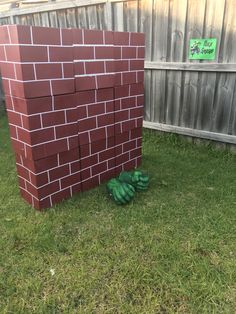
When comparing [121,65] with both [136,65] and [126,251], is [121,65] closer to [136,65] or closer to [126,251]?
[136,65]

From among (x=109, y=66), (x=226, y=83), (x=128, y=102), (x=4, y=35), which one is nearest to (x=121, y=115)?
(x=128, y=102)

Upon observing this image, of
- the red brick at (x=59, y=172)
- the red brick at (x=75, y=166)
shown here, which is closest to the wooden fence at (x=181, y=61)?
the red brick at (x=75, y=166)

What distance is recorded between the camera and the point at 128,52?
3107 millimetres

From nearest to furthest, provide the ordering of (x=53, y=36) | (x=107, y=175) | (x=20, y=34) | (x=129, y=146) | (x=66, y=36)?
(x=20, y=34)
(x=53, y=36)
(x=66, y=36)
(x=107, y=175)
(x=129, y=146)

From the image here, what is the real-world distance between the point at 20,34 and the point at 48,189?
54.4 inches

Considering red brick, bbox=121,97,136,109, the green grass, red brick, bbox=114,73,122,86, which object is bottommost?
the green grass

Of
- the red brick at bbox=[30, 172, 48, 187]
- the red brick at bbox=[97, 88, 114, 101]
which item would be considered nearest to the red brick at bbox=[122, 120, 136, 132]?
the red brick at bbox=[97, 88, 114, 101]

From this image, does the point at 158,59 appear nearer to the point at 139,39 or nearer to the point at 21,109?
the point at 139,39

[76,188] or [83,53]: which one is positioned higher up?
[83,53]

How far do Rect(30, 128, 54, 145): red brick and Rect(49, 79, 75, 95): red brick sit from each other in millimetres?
345

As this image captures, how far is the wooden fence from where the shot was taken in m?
3.66

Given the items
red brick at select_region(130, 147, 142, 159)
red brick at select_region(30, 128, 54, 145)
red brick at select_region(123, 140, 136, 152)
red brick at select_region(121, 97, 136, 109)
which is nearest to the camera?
red brick at select_region(30, 128, 54, 145)

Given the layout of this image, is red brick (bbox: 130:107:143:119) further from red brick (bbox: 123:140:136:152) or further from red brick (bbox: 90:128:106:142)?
red brick (bbox: 90:128:106:142)

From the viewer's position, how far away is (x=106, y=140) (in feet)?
10.5
